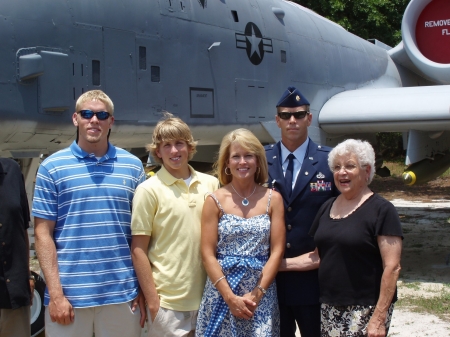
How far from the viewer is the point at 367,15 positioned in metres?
19.6

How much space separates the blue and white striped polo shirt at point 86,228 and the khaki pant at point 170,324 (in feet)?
0.53

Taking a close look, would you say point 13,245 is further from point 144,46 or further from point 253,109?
point 253,109

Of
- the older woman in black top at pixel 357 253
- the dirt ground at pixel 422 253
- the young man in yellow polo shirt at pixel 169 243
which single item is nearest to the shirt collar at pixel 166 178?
the young man in yellow polo shirt at pixel 169 243

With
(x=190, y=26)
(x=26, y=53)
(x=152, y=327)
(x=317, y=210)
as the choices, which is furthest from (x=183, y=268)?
(x=190, y=26)

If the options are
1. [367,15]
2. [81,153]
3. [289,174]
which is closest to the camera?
[81,153]

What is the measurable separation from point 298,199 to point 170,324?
883 millimetres

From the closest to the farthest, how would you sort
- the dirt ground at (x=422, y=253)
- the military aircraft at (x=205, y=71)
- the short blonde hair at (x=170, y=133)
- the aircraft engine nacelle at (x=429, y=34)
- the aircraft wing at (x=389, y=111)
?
1. the short blonde hair at (x=170, y=133)
2. the military aircraft at (x=205, y=71)
3. the dirt ground at (x=422, y=253)
4. the aircraft wing at (x=389, y=111)
5. the aircraft engine nacelle at (x=429, y=34)

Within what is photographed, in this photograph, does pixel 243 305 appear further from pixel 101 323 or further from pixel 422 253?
pixel 422 253

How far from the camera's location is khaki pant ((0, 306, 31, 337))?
288cm

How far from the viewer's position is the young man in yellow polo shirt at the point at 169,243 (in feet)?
8.76

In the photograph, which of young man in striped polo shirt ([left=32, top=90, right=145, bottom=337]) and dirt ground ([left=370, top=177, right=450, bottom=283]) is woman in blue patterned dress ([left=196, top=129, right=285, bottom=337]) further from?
dirt ground ([left=370, top=177, right=450, bottom=283])

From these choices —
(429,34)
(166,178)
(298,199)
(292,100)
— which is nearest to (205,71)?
(292,100)

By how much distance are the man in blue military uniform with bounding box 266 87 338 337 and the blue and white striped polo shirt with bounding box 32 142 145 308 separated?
0.77 meters

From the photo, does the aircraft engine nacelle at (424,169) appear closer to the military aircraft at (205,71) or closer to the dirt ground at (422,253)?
the military aircraft at (205,71)
